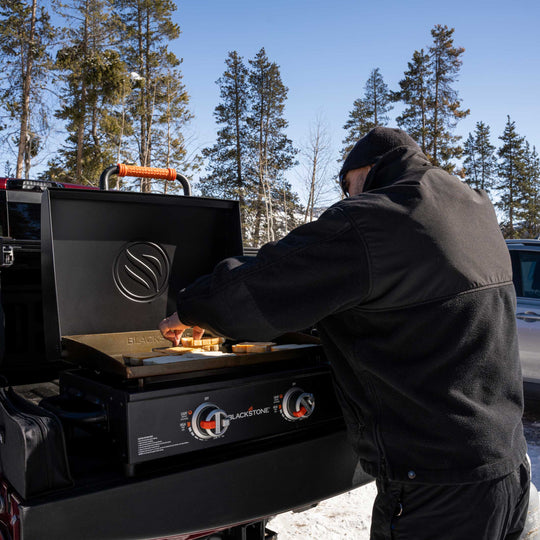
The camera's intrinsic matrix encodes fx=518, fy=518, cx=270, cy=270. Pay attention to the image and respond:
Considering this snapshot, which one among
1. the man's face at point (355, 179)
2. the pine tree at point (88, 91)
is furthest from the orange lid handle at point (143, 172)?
the pine tree at point (88, 91)

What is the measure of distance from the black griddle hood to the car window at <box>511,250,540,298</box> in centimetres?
414

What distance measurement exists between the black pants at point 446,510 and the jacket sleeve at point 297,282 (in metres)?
0.56

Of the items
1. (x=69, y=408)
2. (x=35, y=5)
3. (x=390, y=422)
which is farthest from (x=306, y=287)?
(x=35, y=5)

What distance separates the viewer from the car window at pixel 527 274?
5.40 meters

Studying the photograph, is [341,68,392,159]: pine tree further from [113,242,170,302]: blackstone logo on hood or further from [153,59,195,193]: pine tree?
[113,242,170,302]: blackstone logo on hood

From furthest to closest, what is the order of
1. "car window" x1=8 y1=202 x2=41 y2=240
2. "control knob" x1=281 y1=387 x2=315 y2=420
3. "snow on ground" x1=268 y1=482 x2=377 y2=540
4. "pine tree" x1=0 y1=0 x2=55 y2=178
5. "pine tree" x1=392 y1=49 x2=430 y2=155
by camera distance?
"pine tree" x1=392 y1=49 x2=430 y2=155 → "pine tree" x1=0 y1=0 x2=55 y2=178 → "car window" x1=8 y1=202 x2=41 y2=240 → "snow on ground" x1=268 y1=482 x2=377 y2=540 → "control knob" x1=281 y1=387 x2=315 y2=420

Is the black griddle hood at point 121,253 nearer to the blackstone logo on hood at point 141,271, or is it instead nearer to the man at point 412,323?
the blackstone logo on hood at point 141,271

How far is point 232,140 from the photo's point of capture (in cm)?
3012

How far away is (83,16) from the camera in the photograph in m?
21.3

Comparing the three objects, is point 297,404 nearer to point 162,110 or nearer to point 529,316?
point 529,316

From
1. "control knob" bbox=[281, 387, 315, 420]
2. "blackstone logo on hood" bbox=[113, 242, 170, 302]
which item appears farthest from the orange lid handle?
"control knob" bbox=[281, 387, 315, 420]

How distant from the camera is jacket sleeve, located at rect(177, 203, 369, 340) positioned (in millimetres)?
1302

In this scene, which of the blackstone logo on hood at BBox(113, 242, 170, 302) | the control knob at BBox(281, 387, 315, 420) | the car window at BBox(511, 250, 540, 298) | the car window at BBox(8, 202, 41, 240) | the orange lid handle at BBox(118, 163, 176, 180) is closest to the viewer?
the control knob at BBox(281, 387, 315, 420)

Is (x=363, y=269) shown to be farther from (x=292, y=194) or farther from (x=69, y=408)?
(x=292, y=194)
